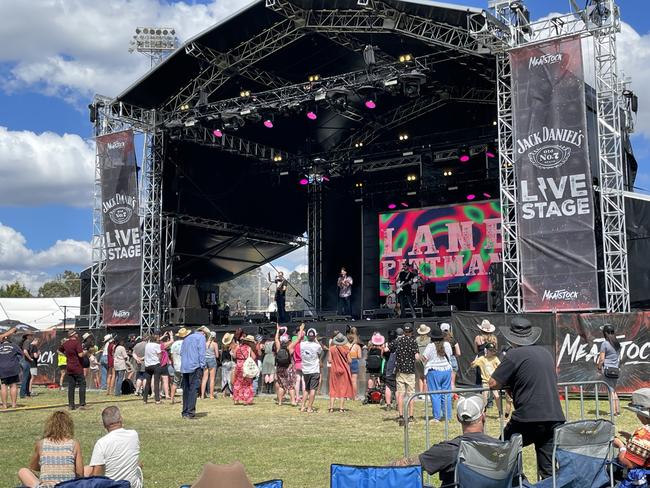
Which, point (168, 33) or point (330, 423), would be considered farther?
point (168, 33)

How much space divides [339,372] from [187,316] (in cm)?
1200

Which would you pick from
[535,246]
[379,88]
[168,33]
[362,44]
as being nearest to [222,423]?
[535,246]

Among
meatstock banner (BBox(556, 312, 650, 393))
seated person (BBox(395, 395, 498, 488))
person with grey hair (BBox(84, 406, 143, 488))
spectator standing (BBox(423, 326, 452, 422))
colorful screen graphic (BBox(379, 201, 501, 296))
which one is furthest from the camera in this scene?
colorful screen graphic (BBox(379, 201, 501, 296))

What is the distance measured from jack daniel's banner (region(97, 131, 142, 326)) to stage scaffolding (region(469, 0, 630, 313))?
38.8 ft

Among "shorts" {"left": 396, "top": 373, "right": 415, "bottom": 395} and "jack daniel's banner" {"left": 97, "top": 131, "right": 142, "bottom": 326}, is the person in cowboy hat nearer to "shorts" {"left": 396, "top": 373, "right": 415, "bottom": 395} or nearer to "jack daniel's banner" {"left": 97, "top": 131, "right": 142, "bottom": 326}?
"shorts" {"left": 396, "top": 373, "right": 415, "bottom": 395}

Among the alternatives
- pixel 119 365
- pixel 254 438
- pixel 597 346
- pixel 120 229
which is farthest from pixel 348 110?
pixel 254 438

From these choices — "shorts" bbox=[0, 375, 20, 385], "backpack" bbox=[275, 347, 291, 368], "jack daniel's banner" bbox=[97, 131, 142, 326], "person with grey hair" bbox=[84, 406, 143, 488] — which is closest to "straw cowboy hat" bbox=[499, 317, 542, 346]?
"person with grey hair" bbox=[84, 406, 143, 488]

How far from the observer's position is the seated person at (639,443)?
16.0ft

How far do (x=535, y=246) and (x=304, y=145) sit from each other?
12.3 metres

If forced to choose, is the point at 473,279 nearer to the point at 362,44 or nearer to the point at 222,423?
the point at 362,44

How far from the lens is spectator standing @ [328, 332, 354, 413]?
13.0 meters

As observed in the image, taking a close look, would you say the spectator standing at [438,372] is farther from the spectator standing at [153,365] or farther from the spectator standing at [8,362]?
the spectator standing at [8,362]

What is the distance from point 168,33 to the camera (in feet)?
95.8

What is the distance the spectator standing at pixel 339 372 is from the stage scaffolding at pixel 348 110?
5.66 meters
